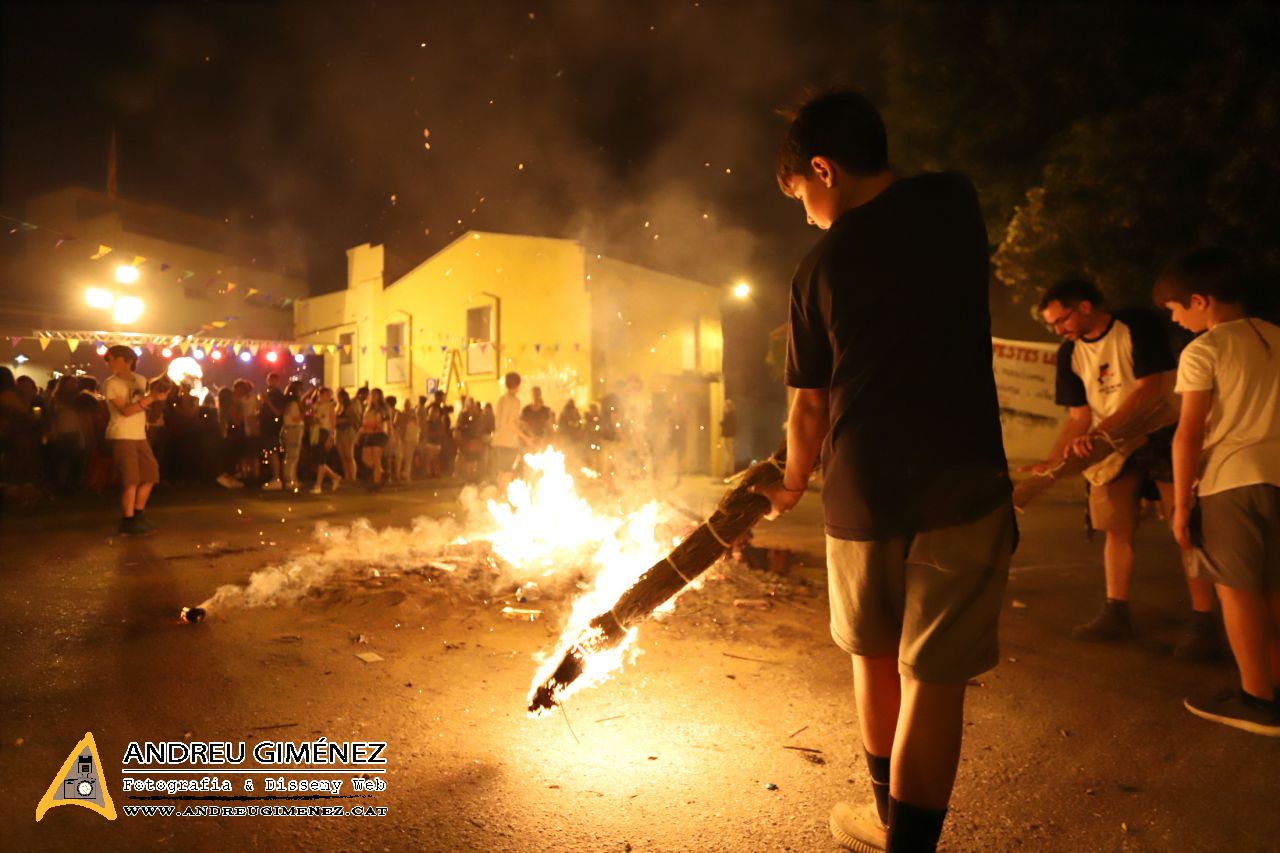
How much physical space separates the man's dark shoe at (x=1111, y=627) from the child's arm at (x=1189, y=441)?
1.38 m

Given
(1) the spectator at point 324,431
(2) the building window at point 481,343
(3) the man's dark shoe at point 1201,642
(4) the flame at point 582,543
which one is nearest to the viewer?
(3) the man's dark shoe at point 1201,642

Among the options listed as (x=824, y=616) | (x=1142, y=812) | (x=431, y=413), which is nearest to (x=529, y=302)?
(x=431, y=413)

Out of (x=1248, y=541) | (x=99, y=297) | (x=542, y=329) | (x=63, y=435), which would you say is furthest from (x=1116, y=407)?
(x=99, y=297)

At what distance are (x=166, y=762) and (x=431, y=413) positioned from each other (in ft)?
44.4

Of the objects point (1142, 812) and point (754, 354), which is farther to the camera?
point (754, 354)

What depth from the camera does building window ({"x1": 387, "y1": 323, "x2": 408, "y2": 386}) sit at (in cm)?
2250

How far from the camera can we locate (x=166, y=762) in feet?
9.57

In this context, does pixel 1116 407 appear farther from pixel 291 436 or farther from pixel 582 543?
pixel 291 436

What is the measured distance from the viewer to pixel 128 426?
754 centimetres

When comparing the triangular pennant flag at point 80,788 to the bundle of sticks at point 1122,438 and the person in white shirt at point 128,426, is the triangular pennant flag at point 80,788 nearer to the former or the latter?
the bundle of sticks at point 1122,438

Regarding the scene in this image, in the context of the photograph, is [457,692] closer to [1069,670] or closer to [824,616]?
[824,616]

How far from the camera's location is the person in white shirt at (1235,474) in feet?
10.7

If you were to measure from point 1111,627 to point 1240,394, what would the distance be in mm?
1852

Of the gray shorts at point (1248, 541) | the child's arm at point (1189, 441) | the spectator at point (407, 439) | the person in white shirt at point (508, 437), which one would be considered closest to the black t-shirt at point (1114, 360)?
the child's arm at point (1189, 441)
